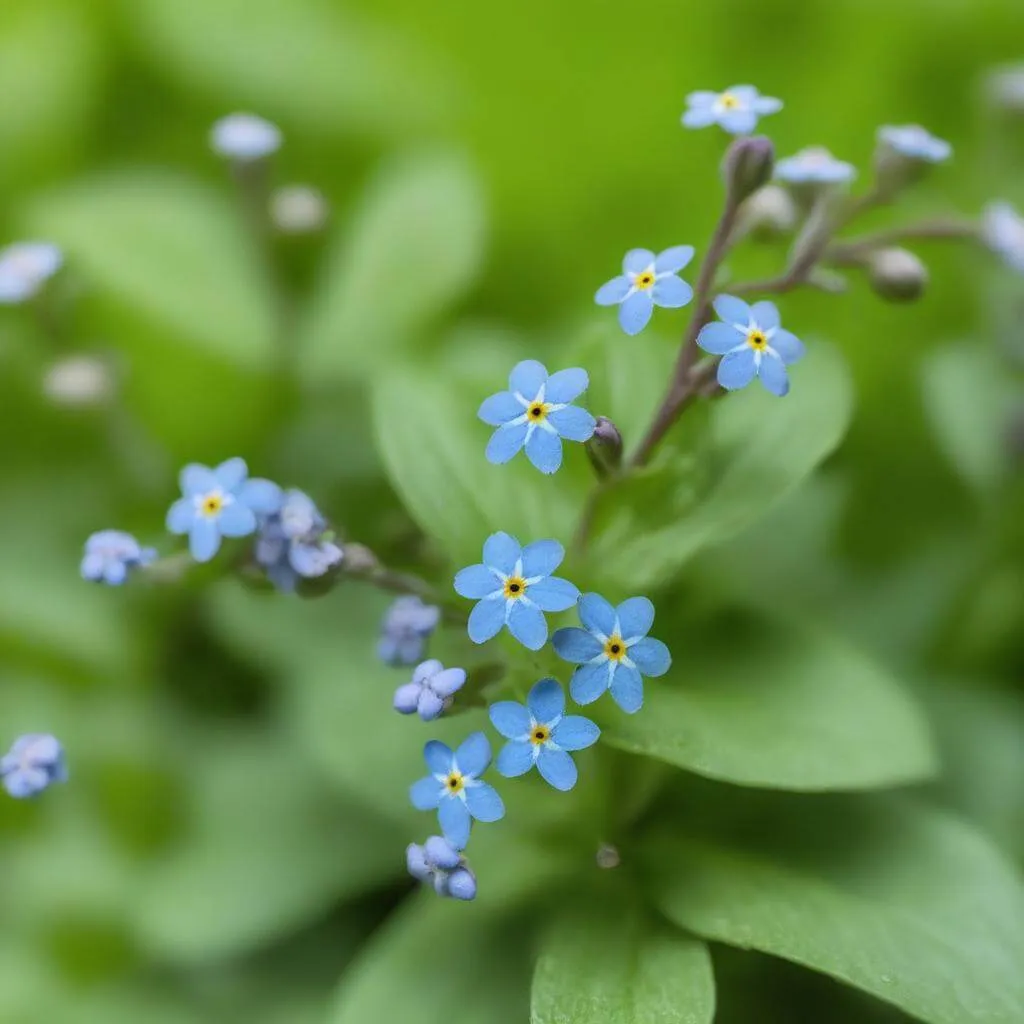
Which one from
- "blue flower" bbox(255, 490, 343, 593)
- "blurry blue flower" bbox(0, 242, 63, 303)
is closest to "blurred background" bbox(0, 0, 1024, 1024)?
"blurry blue flower" bbox(0, 242, 63, 303)

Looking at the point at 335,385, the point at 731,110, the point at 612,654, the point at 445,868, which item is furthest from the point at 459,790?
the point at 335,385

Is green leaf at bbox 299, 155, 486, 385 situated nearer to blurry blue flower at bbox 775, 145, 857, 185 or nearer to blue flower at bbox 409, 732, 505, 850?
blurry blue flower at bbox 775, 145, 857, 185

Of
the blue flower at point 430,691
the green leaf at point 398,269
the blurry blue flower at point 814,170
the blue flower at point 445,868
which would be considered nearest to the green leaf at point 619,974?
the blue flower at point 445,868

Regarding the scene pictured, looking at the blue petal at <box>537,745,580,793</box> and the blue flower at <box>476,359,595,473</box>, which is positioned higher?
the blue flower at <box>476,359,595,473</box>

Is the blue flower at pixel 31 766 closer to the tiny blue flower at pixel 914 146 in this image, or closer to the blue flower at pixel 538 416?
the blue flower at pixel 538 416

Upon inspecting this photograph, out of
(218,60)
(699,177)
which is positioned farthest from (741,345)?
(218,60)

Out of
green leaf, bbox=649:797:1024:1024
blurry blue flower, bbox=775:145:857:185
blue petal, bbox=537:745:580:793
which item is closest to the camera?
blue petal, bbox=537:745:580:793

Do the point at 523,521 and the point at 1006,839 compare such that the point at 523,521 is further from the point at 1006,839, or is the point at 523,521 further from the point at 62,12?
the point at 62,12

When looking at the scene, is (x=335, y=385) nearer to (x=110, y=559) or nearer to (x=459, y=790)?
(x=110, y=559)
